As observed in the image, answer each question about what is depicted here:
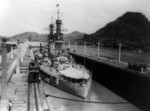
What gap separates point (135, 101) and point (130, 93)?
1.47 meters

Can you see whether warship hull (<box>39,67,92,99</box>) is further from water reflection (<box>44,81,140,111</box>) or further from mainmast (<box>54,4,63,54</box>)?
mainmast (<box>54,4,63,54</box>)

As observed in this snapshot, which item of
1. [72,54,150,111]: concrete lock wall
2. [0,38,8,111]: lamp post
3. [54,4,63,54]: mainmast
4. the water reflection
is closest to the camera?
[0,38,8,111]: lamp post

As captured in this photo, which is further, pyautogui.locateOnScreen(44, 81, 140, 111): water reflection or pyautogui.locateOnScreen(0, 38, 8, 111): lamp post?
pyautogui.locateOnScreen(44, 81, 140, 111): water reflection

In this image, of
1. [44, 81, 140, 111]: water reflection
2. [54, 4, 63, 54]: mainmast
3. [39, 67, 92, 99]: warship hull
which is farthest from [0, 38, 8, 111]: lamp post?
[54, 4, 63, 54]: mainmast

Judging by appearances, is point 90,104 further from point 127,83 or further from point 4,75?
point 4,75

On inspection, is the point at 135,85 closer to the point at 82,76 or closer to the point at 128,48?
the point at 82,76

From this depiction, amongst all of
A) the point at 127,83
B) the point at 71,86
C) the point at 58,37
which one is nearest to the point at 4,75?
the point at 71,86

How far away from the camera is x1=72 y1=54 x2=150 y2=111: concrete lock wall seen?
73.0ft

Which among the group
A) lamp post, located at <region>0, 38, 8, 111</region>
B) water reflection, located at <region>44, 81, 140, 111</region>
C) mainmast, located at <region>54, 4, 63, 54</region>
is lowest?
water reflection, located at <region>44, 81, 140, 111</region>

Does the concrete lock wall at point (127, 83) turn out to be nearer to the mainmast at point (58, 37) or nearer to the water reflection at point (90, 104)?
the water reflection at point (90, 104)

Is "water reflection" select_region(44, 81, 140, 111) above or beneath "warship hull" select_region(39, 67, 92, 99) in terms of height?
beneath

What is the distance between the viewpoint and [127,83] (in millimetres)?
26203

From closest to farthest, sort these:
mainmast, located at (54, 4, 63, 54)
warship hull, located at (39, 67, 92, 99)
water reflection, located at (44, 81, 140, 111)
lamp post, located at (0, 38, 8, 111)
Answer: lamp post, located at (0, 38, 8, 111), water reflection, located at (44, 81, 140, 111), warship hull, located at (39, 67, 92, 99), mainmast, located at (54, 4, 63, 54)

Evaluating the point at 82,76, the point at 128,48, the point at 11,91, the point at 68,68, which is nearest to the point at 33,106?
the point at 11,91
